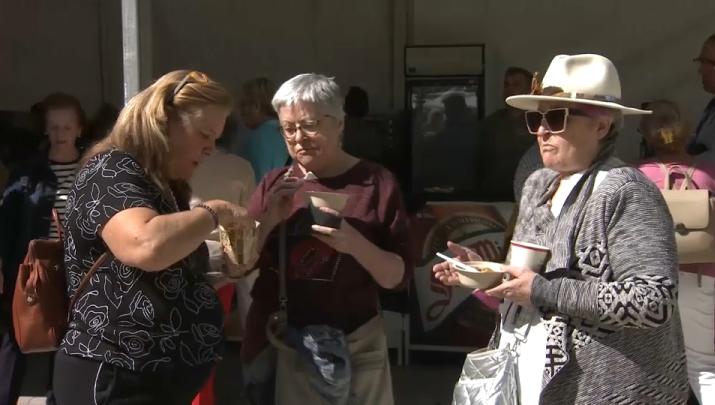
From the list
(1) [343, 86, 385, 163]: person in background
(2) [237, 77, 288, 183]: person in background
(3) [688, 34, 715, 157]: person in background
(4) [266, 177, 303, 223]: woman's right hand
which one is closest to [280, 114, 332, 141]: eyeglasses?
(4) [266, 177, 303, 223]: woman's right hand

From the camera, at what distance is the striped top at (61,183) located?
14.1 feet

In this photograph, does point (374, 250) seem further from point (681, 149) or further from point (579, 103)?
point (681, 149)

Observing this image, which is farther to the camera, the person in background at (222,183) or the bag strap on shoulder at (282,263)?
the person in background at (222,183)

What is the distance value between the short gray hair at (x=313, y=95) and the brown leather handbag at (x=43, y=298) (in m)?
0.84

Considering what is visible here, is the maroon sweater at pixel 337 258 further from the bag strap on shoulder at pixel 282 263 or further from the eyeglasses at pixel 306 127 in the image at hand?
the eyeglasses at pixel 306 127

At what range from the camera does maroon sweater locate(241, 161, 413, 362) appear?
2.86 meters

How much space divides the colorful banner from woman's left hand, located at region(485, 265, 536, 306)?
302 centimetres

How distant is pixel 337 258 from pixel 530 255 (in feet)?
2.63

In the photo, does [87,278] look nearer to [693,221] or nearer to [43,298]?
[43,298]

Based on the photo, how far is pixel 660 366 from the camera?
2188mm

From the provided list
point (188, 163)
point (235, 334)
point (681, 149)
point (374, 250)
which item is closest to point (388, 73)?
point (235, 334)

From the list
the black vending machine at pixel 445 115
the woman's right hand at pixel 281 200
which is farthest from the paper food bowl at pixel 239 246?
the black vending machine at pixel 445 115

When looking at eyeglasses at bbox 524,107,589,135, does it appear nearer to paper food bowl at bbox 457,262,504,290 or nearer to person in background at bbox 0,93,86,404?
paper food bowl at bbox 457,262,504,290

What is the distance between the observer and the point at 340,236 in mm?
2670
